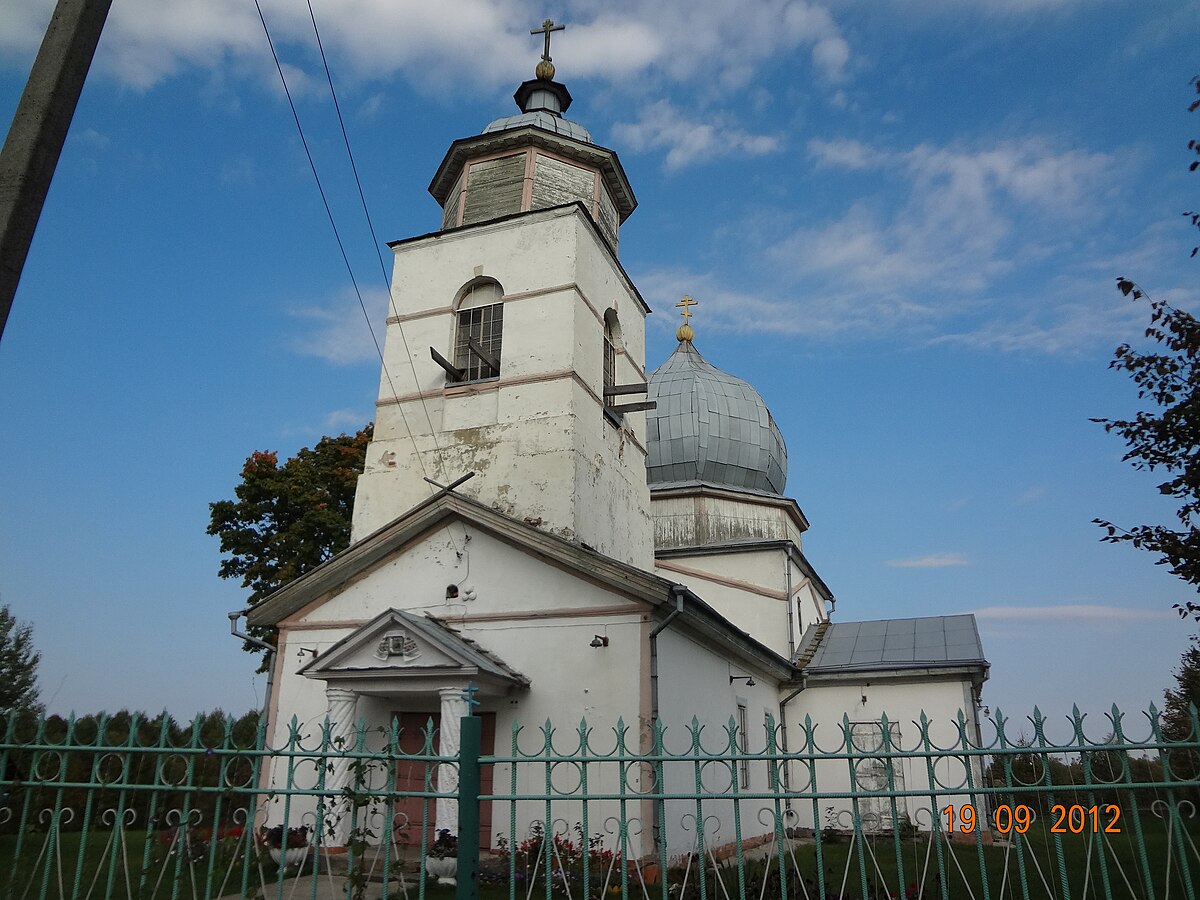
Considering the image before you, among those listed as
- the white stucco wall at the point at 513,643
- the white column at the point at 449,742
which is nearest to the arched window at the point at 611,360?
the white stucco wall at the point at 513,643

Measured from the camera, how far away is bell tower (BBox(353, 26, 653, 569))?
46.8 feet

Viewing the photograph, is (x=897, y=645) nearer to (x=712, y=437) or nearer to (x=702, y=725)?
(x=712, y=437)

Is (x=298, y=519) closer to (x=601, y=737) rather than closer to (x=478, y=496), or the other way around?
(x=478, y=496)

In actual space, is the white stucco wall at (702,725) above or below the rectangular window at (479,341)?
below

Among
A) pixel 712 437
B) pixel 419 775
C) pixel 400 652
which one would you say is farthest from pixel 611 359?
pixel 419 775

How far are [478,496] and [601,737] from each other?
4861 mm

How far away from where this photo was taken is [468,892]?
4.56 metres

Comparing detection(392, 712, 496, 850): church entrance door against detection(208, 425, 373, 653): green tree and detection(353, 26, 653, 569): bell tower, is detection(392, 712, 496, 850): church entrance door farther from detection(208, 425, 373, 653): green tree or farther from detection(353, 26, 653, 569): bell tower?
detection(208, 425, 373, 653): green tree

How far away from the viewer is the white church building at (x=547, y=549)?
1113 centimetres

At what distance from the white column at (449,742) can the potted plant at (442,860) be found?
0.27 metres

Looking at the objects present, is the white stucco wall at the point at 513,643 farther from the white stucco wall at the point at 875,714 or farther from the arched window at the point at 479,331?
the white stucco wall at the point at 875,714

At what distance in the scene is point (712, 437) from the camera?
2281 centimetres

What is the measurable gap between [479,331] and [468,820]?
12.0 metres

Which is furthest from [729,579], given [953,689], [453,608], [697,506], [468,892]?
[468,892]
